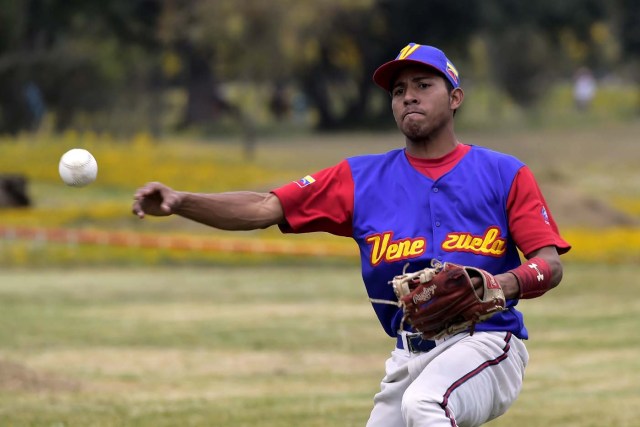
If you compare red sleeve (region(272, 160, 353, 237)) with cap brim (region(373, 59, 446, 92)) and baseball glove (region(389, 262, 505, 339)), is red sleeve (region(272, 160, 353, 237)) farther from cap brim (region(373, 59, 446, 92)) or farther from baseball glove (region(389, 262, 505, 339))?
baseball glove (region(389, 262, 505, 339))

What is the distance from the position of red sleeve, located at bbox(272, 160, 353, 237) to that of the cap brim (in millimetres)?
395

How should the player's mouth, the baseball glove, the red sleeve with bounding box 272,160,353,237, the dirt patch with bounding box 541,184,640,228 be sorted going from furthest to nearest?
the dirt patch with bounding box 541,184,640,228 < the red sleeve with bounding box 272,160,353,237 < the player's mouth < the baseball glove

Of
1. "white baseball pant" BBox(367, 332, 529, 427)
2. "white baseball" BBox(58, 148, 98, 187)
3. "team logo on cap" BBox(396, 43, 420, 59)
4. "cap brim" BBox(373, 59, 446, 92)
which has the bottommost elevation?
"white baseball pant" BBox(367, 332, 529, 427)

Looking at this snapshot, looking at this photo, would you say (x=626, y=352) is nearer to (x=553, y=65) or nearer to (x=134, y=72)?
(x=134, y=72)

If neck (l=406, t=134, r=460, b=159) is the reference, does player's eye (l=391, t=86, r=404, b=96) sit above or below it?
above

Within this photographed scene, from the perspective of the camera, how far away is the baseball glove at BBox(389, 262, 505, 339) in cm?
587

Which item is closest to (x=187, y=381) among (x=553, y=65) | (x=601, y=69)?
(x=553, y=65)

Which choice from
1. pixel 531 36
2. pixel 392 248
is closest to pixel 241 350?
pixel 392 248

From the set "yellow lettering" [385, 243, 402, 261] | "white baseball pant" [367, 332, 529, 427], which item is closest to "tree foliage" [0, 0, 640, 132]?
"yellow lettering" [385, 243, 402, 261]

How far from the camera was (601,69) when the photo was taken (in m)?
92.8

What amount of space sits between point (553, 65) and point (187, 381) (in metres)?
64.0

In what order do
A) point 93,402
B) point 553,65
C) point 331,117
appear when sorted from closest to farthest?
point 93,402, point 331,117, point 553,65

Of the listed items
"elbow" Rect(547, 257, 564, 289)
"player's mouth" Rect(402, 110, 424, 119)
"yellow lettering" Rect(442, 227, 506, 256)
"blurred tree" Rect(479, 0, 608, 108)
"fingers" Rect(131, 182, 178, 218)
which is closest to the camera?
"fingers" Rect(131, 182, 178, 218)

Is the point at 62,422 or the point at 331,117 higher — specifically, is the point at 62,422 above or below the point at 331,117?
below
